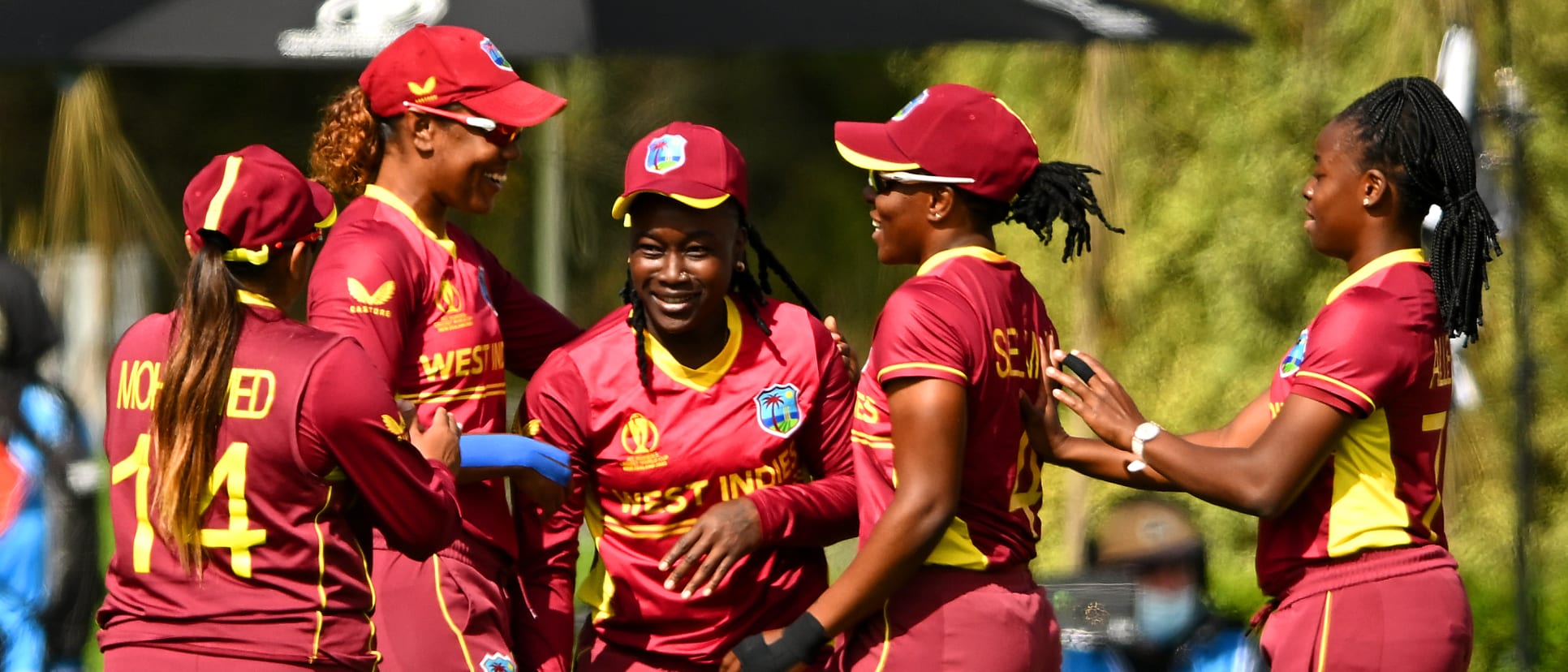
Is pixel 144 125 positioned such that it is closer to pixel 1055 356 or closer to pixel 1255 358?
pixel 1255 358

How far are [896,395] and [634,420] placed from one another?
2.33 ft

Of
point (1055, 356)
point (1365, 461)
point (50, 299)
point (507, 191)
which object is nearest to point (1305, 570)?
point (1365, 461)

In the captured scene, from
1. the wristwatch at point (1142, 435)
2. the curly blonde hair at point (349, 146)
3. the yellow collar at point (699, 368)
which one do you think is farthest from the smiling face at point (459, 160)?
the wristwatch at point (1142, 435)

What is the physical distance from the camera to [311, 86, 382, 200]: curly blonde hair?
4.17 meters

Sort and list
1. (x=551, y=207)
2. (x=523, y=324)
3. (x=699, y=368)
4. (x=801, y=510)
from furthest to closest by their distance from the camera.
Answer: (x=551, y=207)
(x=523, y=324)
(x=699, y=368)
(x=801, y=510)

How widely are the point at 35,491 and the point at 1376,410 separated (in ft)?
14.4

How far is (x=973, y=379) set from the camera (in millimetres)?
3408

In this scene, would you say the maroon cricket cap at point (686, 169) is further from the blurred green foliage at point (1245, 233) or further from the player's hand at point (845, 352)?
the blurred green foliage at point (1245, 233)

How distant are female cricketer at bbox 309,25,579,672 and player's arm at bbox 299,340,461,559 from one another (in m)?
0.34

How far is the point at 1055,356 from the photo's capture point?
3.65m

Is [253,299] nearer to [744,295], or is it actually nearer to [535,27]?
[744,295]

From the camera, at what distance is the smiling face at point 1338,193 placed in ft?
12.0

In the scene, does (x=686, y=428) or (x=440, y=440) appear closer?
(x=440, y=440)

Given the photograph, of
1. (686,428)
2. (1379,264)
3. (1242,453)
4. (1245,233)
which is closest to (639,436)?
(686,428)
